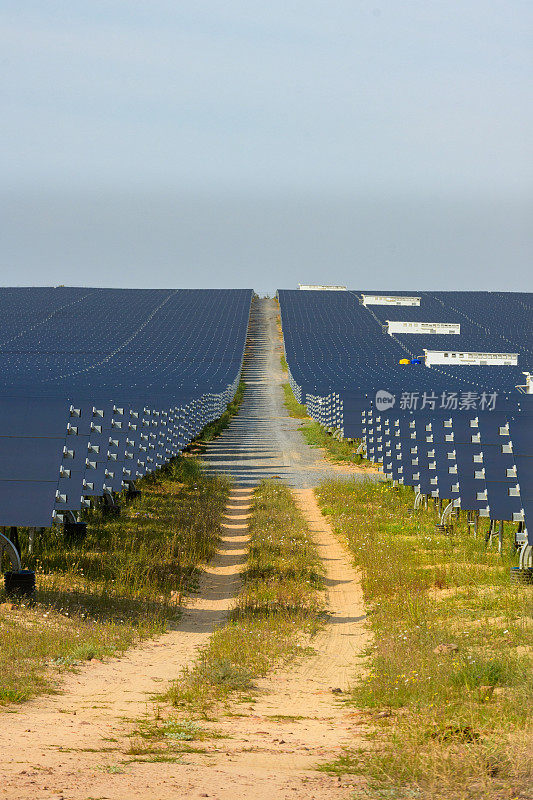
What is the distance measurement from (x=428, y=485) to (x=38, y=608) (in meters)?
9.44

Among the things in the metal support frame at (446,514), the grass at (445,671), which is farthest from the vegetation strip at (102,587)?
the metal support frame at (446,514)

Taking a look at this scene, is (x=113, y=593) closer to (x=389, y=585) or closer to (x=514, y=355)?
(x=389, y=585)

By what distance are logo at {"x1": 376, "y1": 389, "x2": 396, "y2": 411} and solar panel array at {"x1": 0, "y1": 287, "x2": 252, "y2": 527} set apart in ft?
20.9

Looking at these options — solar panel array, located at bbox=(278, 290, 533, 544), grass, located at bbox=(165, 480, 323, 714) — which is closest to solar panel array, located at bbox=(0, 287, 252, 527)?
grass, located at bbox=(165, 480, 323, 714)

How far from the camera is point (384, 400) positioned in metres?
31.1

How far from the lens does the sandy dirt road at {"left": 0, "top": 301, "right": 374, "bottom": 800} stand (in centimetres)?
523

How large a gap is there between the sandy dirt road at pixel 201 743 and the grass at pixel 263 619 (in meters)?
0.21

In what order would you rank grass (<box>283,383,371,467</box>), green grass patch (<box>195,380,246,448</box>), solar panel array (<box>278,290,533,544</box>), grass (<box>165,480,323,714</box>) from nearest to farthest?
grass (<box>165,480,323,714</box>) < solar panel array (<box>278,290,533,544</box>) < grass (<box>283,383,371,467</box>) < green grass patch (<box>195,380,246,448</box>)

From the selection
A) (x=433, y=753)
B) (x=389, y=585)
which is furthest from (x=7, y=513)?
(x=433, y=753)

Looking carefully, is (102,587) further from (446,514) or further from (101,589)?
(446,514)

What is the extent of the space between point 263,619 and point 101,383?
3172 centimetres

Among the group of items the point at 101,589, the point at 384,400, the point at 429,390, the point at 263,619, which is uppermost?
the point at 429,390

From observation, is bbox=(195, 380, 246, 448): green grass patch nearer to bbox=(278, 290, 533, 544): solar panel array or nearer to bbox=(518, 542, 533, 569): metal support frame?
bbox=(278, 290, 533, 544): solar panel array

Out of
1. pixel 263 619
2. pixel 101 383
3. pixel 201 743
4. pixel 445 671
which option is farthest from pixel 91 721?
pixel 101 383
